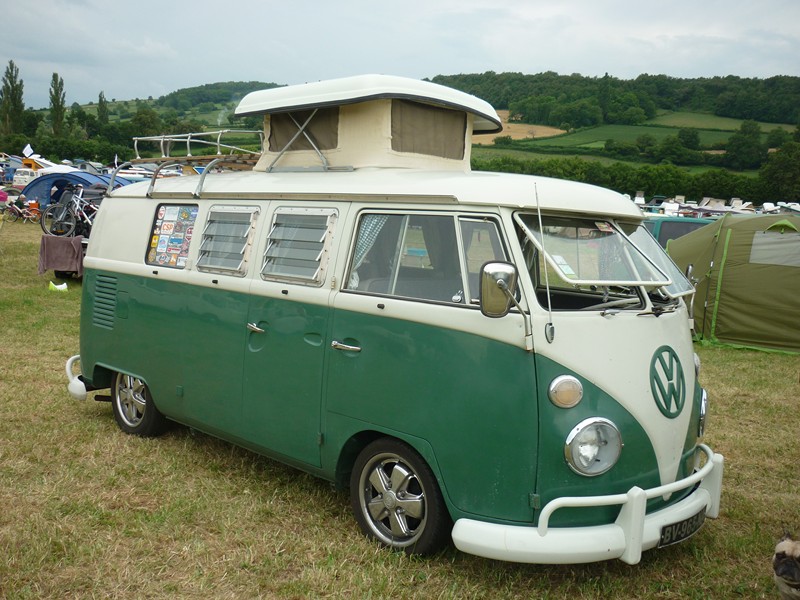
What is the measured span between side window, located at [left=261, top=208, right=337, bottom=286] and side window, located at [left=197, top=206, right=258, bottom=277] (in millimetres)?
258

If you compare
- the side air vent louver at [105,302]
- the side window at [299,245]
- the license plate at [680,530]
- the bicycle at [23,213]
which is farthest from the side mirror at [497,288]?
the bicycle at [23,213]

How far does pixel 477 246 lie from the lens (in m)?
3.88

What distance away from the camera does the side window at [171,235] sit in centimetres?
556

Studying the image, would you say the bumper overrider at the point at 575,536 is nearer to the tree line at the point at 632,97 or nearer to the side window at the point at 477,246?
the side window at the point at 477,246

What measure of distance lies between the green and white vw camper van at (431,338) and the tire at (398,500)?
0.01m

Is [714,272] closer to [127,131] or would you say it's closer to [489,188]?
[489,188]

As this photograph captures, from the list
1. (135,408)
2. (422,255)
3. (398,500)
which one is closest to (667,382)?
(422,255)

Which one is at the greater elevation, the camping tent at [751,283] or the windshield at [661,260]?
the windshield at [661,260]

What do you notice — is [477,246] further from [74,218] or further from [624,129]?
[624,129]

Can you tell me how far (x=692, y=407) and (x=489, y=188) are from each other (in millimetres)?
1701

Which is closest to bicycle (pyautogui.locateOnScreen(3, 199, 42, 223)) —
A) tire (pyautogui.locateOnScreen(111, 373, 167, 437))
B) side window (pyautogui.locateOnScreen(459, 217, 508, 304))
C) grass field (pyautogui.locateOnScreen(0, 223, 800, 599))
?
grass field (pyautogui.locateOnScreen(0, 223, 800, 599))

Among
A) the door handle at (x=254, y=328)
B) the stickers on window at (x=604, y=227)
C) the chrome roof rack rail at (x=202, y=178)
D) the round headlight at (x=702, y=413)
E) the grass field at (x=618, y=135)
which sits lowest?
the round headlight at (x=702, y=413)

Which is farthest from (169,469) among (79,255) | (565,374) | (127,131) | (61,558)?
(127,131)

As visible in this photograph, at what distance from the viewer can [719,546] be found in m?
4.40
